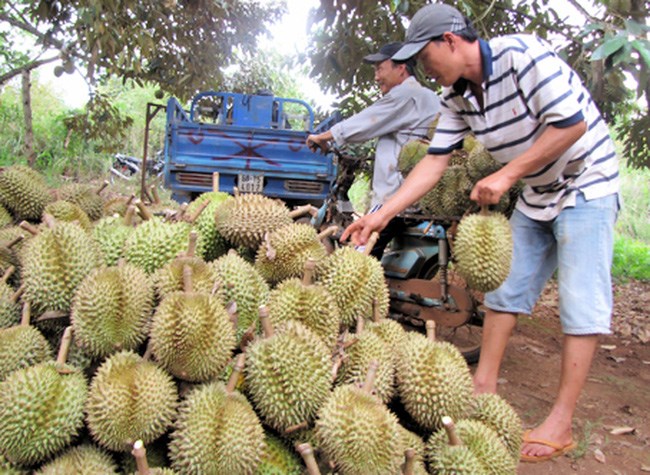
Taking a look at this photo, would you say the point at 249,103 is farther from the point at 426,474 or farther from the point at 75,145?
the point at 426,474

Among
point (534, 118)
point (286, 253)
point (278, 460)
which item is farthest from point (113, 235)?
point (534, 118)

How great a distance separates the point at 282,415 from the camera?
4.17ft

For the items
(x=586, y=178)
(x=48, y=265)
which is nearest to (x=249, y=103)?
(x=586, y=178)

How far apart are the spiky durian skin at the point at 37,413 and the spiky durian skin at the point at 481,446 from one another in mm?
881

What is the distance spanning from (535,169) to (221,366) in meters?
1.42

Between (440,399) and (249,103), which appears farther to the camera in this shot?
(249,103)

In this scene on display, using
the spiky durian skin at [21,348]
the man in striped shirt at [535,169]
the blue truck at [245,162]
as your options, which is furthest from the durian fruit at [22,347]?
the blue truck at [245,162]

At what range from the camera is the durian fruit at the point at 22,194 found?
205 centimetres

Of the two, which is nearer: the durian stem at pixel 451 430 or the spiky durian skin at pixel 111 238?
the durian stem at pixel 451 430

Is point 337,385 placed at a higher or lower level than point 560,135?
lower

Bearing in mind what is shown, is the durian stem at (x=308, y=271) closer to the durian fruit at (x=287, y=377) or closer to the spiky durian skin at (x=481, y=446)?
the durian fruit at (x=287, y=377)

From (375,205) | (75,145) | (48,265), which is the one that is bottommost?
(48,265)

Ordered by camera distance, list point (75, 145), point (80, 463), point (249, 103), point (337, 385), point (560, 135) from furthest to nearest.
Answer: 1. point (75, 145)
2. point (249, 103)
3. point (560, 135)
4. point (337, 385)
5. point (80, 463)

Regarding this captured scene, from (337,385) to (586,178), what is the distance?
155cm
